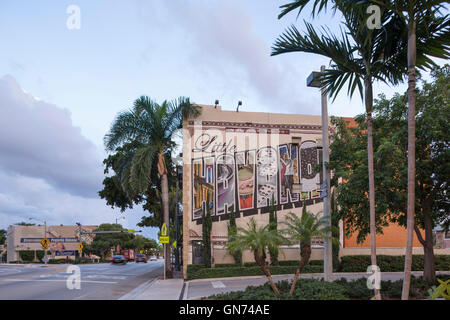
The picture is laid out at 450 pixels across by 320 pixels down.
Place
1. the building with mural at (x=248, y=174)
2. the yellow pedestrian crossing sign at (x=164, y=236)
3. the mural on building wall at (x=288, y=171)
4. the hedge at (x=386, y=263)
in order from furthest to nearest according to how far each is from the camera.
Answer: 1. the mural on building wall at (x=288, y=171)
2. the building with mural at (x=248, y=174)
3. the hedge at (x=386, y=263)
4. the yellow pedestrian crossing sign at (x=164, y=236)

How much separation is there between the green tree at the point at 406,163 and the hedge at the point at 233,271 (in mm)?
10712

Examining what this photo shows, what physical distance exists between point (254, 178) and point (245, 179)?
0.62 meters

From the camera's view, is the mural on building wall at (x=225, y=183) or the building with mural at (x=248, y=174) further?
the mural on building wall at (x=225, y=183)

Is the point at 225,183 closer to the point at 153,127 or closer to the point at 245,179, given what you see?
the point at 245,179

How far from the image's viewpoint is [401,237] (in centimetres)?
2706

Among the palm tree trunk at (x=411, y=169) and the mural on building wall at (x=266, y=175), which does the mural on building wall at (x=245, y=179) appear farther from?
the palm tree trunk at (x=411, y=169)

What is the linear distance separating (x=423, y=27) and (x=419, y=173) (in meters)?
5.96

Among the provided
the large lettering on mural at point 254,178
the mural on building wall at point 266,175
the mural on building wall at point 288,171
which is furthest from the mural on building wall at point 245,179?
the mural on building wall at point 288,171

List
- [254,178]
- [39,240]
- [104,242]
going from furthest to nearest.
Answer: [104,242]
[39,240]
[254,178]

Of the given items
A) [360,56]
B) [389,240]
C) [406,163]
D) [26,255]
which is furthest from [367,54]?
[26,255]

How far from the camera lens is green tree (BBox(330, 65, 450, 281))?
483 inches

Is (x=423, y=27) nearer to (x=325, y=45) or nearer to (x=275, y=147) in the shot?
(x=325, y=45)

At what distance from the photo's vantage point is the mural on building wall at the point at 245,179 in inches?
1013

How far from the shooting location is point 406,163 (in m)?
13.1
